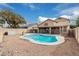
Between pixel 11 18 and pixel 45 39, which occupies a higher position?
pixel 11 18

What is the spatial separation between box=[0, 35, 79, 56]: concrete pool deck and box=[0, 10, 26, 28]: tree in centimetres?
28

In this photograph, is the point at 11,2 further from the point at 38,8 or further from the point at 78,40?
the point at 78,40

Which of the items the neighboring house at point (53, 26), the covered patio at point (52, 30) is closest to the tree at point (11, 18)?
the neighboring house at point (53, 26)

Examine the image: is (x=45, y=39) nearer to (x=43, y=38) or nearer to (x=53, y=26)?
(x=43, y=38)

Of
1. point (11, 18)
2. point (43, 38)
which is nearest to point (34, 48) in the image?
point (43, 38)

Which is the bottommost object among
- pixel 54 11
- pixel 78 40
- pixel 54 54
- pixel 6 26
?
pixel 54 54

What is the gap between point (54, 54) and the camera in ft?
13.1

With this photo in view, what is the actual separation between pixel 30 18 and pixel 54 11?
50 centimetres


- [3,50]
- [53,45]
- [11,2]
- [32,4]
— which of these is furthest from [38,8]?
[3,50]

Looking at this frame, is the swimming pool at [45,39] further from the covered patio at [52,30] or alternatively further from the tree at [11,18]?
the tree at [11,18]

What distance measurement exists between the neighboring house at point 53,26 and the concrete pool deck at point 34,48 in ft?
0.74

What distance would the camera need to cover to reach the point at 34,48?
13.3 feet

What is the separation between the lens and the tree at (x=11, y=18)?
404 centimetres

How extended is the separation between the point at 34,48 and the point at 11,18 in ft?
2.47
